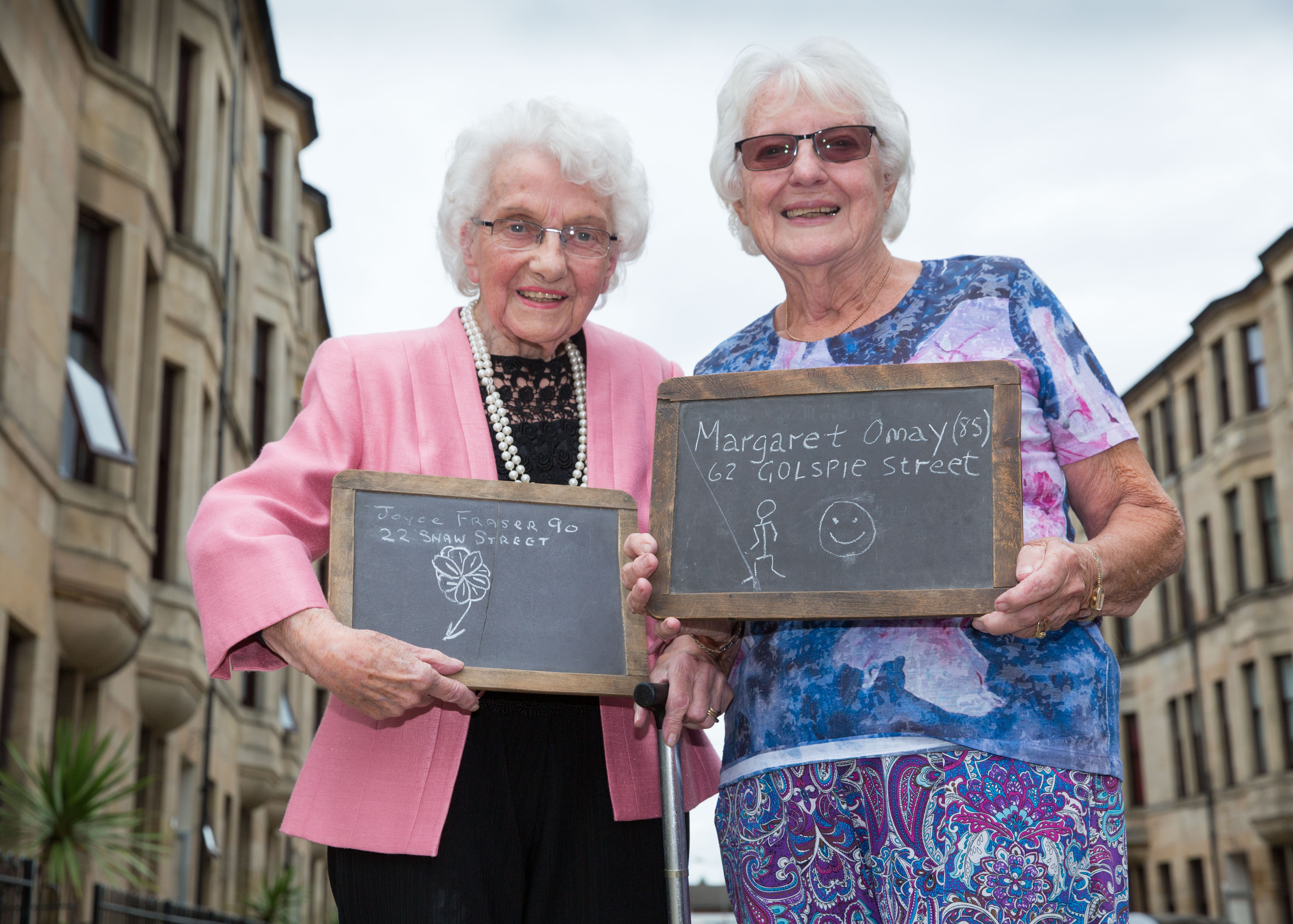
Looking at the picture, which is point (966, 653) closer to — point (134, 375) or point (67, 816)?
point (67, 816)

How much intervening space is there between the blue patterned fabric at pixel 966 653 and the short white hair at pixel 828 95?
0.27 m

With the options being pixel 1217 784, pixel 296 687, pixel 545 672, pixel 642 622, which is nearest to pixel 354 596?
pixel 545 672

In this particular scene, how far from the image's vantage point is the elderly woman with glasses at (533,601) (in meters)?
2.80

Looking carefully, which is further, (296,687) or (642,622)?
(296,687)

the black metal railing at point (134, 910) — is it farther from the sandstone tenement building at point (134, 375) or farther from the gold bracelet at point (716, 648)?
the gold bracelet at point (716, 648)

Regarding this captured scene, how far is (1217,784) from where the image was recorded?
121ft

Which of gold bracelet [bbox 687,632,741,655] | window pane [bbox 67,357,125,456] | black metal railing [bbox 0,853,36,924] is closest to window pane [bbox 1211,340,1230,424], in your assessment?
window pane [bbox 67,357,125,456]

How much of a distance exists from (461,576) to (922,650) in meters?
0.94

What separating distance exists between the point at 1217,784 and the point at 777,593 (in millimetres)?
37847

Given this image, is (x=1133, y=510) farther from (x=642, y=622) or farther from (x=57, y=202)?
(x=57, y=202)

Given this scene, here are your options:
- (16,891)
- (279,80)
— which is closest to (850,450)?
(16,891)

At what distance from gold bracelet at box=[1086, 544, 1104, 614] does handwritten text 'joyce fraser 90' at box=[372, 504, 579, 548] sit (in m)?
1.05

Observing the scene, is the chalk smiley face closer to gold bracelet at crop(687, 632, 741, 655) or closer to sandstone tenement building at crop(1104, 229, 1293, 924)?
gold bracelet at crop(687, 632, 741, 655)

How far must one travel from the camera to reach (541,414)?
3271 millimetres
